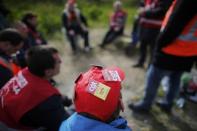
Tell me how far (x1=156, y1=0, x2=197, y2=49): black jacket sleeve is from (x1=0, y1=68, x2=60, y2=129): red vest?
4.86ft

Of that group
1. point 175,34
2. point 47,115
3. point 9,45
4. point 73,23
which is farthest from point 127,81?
point 47,115

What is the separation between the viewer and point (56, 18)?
10.3 meters

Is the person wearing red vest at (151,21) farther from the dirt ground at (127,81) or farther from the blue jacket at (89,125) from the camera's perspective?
the blue jacket at (89,125)

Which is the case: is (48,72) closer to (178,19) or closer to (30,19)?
(178,19)

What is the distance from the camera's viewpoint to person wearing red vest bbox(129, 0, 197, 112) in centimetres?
351

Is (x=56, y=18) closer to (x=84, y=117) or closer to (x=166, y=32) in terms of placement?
(x=166, y=32)

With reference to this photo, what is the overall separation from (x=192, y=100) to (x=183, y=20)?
1623 millimetres

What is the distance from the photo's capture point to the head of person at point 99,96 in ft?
6.55

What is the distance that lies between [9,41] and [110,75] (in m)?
1.87

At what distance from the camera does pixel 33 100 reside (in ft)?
9.04

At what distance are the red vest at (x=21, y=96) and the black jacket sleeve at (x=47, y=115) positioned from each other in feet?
0.12

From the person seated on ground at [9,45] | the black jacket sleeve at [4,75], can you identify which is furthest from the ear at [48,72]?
the person seated on ground at [9,45]

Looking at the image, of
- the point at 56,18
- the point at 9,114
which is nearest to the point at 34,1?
the point at 56,18

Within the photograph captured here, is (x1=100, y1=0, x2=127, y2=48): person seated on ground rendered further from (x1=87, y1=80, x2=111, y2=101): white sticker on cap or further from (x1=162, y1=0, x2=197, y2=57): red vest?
(x1=87, y1=80, x2=111, y2=101): white sticker on cap
